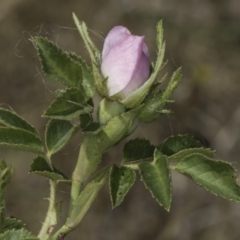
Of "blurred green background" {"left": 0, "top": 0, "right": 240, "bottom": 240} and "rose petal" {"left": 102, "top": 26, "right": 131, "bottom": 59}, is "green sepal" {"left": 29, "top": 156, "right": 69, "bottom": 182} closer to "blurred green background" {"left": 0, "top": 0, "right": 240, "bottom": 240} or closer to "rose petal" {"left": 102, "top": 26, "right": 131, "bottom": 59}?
"rose petal" {"left": 102, "top": 26, "right": 131, "bottom": 59}

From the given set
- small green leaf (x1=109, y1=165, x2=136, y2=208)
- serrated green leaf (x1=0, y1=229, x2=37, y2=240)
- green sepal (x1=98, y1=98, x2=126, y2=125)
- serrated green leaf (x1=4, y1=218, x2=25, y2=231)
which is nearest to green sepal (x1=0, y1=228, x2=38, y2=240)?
serrated green leaf (x1=0, y1=229, x2=37, y2=240)

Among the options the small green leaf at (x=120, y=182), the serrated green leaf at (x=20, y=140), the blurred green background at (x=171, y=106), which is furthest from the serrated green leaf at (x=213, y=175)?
the blurred green background at (x=171, y=106)

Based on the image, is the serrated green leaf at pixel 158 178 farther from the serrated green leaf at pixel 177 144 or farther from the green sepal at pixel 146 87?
the green sepal at pixel 146 87

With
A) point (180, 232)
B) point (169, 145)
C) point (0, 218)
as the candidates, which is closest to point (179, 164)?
point (169, 145)

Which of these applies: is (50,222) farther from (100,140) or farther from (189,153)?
(189,153)

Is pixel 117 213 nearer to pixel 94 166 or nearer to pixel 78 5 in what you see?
pixel 78 5
